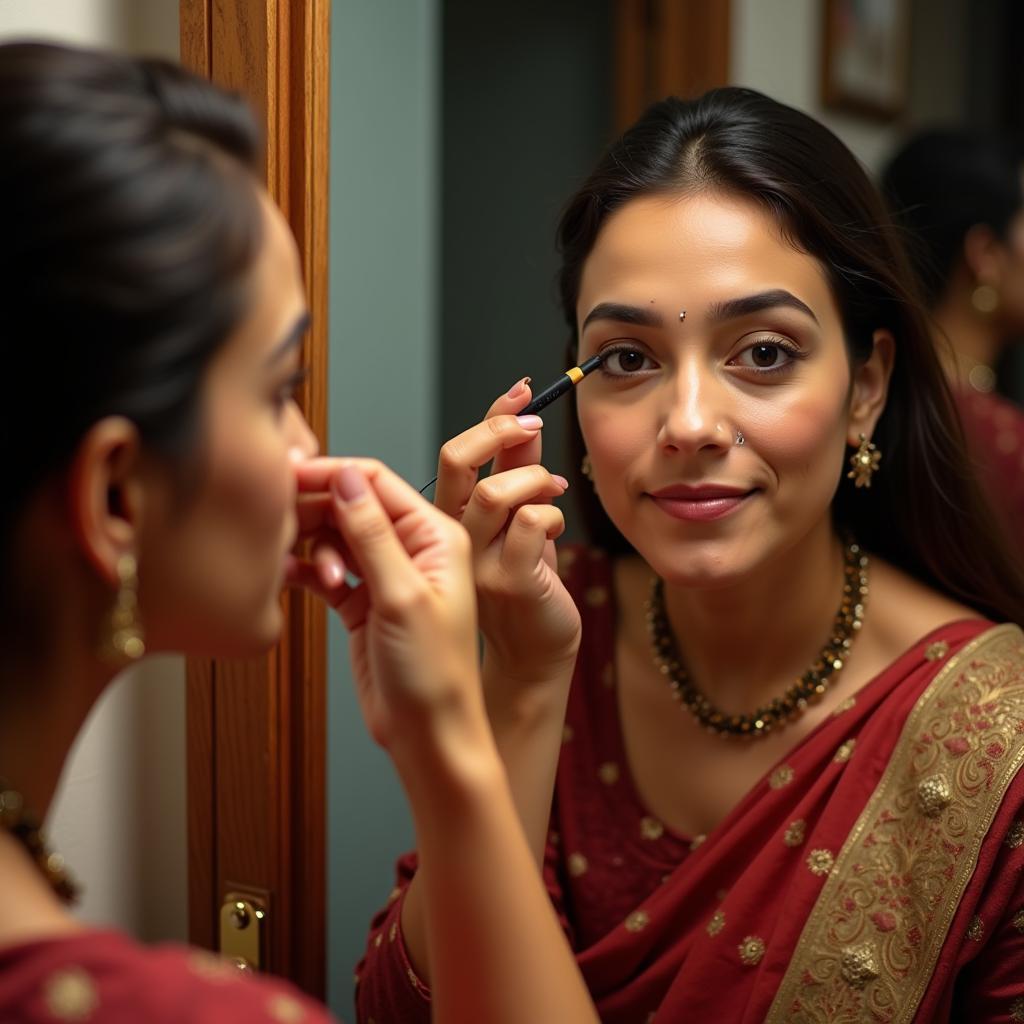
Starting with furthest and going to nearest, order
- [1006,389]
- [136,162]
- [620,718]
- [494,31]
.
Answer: [1006,389] → [494,31] → [620,718] → [136,162]

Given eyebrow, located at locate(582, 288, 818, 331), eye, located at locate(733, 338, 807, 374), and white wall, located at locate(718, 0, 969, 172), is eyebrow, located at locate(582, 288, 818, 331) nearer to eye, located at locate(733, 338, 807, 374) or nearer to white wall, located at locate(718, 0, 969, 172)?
eye, located at locate(733, 338, 807, 374)

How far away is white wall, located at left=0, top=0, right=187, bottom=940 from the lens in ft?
3.87

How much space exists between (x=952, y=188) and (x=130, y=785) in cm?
191

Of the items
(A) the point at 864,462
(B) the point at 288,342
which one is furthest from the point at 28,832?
(A) the point at 864,462

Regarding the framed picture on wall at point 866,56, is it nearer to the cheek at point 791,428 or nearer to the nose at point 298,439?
the cheek at point 791,428

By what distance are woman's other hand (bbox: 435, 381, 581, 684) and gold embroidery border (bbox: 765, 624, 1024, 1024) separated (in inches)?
12.3

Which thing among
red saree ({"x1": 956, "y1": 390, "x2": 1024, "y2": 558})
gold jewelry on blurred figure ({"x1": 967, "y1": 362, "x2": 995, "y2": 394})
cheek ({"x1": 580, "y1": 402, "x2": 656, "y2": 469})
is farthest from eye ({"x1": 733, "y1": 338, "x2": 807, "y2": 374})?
gold jewelry on blurred figure ({"x1": 967, "y1": 362, "x2": 995, "y2": 394})

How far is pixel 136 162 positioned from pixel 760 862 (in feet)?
2.77

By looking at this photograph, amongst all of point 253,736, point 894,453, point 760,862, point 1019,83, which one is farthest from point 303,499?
point 1019,83

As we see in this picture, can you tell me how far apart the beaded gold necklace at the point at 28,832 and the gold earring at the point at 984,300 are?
2.16 metres

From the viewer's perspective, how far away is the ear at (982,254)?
94.7 inches

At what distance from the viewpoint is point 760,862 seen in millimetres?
1167

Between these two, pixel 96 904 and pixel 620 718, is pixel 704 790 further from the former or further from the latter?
pixel 96 904

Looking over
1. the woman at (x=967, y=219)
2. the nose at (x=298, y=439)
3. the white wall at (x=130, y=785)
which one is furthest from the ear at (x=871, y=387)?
the woman at (x=967, y=219)
